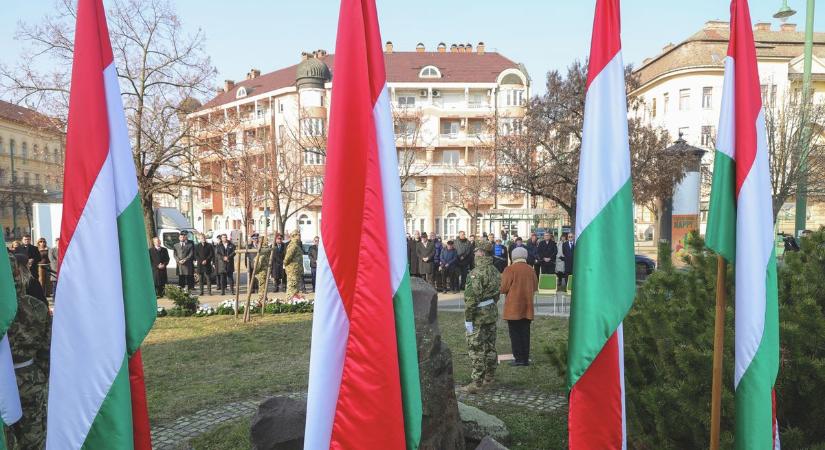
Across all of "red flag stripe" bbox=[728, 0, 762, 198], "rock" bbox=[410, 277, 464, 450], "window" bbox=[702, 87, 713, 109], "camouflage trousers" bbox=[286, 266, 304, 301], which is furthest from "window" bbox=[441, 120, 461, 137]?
"red flag stripe" bbox=[728, 0, 762, 198]

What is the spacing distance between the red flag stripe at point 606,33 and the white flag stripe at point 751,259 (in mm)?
987

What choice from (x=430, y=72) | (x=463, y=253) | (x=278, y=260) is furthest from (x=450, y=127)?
(x=278, y=260)

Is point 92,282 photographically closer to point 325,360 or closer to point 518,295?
point 325,360

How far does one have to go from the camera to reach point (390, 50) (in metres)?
58.8

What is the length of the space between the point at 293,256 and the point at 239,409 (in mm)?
7938

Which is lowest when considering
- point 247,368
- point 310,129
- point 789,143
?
point 247,368

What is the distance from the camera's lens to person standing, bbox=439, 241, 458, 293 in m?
17.2

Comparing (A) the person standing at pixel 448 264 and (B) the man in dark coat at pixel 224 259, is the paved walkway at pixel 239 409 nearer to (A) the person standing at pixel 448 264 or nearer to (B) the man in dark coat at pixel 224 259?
(A) the person standing at pixel 448 264

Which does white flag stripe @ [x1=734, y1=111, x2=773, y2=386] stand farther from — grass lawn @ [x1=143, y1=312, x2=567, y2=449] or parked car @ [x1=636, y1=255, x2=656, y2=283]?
parked car @ [x1=636, y1=255, x2=656, y2=283]

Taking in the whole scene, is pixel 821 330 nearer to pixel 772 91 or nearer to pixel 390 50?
pixel 772 91

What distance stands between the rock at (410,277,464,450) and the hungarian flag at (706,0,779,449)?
2.45 metres

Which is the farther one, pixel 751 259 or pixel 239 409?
pixel 239 409

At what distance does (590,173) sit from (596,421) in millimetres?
1404

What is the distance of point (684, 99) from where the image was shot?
45.5 m
